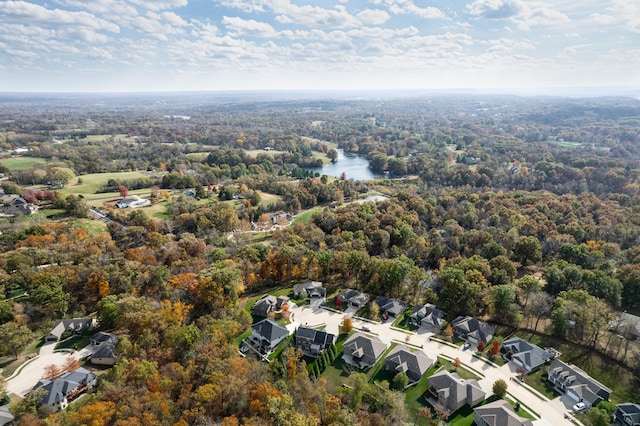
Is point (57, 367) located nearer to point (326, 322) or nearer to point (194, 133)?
point (326, 322)

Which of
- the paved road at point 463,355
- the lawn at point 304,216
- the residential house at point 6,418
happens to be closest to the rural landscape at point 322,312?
the residential house at point 6,418

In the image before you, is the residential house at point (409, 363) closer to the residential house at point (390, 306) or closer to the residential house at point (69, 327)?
the residential house at point (390, 306)

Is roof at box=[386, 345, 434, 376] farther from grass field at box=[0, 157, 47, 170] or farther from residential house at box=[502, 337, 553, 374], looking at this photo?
grass field at box=[0, 157, 47, 170]

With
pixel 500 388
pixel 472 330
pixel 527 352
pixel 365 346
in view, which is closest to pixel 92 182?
pixel 365 346

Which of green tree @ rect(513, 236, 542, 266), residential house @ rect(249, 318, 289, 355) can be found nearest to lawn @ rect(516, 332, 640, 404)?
green tree @ rect(513, 236, 542, 266)

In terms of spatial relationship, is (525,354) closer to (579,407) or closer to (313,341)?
(579,407)

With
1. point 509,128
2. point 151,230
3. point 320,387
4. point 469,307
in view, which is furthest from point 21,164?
point 509,128

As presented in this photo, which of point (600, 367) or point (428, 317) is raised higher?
point (428, 317)
